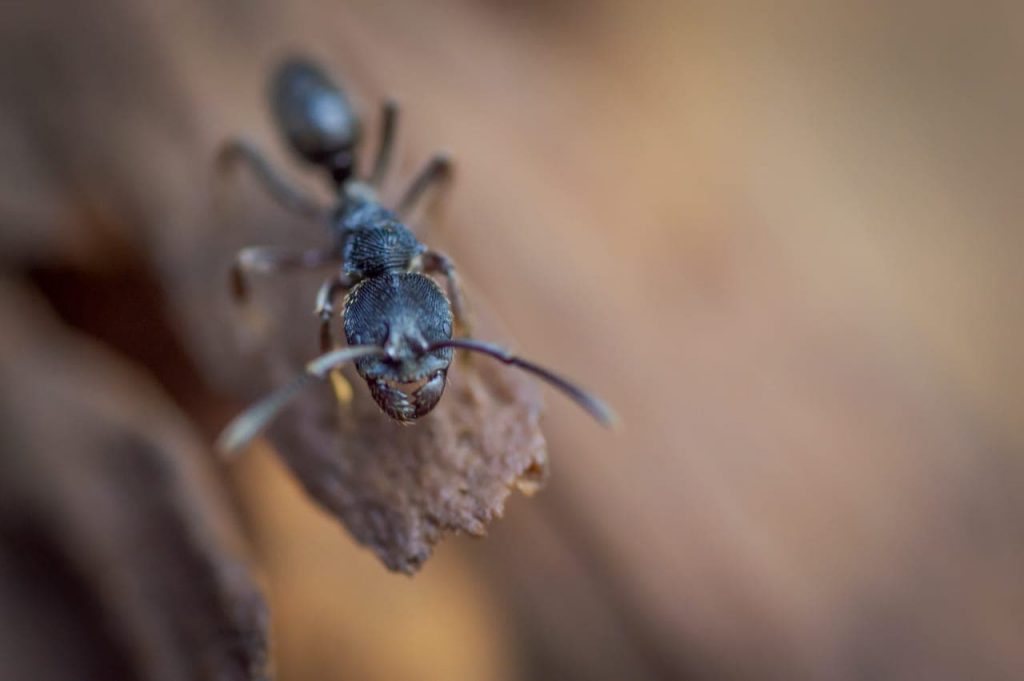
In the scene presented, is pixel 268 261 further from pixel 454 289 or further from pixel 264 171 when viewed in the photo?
pixel 454 289

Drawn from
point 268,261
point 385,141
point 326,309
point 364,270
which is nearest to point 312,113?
point 385,141

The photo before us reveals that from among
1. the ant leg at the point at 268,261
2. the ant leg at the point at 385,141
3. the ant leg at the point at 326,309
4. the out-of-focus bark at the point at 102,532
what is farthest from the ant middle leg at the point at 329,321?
the ant leg at the point at 385,141

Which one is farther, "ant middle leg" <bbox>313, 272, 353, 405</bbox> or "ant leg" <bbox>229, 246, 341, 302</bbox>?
"ant leg" <bbox>229, 246, 341, 302</bbox>

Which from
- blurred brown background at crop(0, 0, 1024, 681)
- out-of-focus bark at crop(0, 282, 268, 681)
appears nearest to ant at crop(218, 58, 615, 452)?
blurred brown background at crop(0, 0, 1024, 681)

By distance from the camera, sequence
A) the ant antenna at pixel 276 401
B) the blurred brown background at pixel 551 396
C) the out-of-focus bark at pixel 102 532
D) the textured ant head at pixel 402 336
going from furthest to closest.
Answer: the blurred brown background at pixel 551 396
the out-of-focus bark at pixel 102 532
the textured ant head at pixel 402 336
the ant antenna at pixel 276 401

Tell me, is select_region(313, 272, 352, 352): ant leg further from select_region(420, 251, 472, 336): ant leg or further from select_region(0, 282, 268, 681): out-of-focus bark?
select_region(0, 282, 268, 681): out-of-focus bark

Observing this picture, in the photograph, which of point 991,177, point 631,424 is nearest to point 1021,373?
point 991,177

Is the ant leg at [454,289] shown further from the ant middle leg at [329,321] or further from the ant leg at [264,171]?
the ant leg at [264,171]

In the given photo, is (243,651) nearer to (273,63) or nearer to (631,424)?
(631,424)
